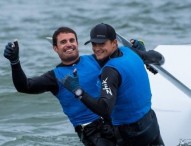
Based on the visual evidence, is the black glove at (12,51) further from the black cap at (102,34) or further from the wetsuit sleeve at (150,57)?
the wetsuit sleeve at (150,57)

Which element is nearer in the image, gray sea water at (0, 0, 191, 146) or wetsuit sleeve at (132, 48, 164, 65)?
wetsuit sleeve at (132, 48, 164, 65)

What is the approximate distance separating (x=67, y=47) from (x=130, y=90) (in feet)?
2.29

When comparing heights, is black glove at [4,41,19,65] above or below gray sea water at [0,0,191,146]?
above

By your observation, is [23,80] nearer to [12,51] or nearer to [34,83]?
[34,83]

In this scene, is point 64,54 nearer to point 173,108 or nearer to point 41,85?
point 41,85

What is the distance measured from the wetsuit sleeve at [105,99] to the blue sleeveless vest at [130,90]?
0.43 feet

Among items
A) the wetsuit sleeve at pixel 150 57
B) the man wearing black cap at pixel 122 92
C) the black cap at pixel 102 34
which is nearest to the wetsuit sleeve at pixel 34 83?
the man wearing black cap at pixel 122 92

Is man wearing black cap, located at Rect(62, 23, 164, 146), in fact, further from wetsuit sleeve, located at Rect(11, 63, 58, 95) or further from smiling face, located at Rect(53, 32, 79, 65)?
wetsuit sleeve, located at Rect(11, 63, 58, 95)

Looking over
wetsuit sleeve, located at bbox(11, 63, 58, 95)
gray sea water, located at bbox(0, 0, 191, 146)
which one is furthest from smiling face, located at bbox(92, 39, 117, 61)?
gray sea water, located at bbox(0, 0, 191, 146)

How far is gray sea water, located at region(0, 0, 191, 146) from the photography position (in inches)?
381

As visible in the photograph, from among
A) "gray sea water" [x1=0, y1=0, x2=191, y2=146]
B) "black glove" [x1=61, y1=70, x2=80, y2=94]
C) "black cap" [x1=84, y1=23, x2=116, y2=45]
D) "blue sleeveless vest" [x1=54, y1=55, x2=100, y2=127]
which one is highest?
"black cap" [x1=84, y1=23, x2=116, y2=45]

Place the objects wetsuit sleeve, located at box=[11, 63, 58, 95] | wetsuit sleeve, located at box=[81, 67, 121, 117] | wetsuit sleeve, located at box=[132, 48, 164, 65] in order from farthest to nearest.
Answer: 1. wetsuit sleeve, located at box=[132, 48, 164, 65]
2. wetsuit sleeve, located at box=[11, 63, 58, 95]
3. wetsuit sleeve, located at box=[81, 67, 121, 117]

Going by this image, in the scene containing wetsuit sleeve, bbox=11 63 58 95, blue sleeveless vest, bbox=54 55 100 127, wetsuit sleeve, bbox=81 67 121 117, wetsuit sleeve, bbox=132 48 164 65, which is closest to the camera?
wetsuit sleeve, bbox=81 67 121 117

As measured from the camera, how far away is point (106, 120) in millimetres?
6527
